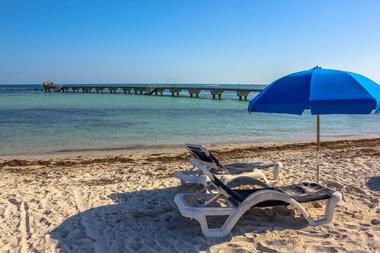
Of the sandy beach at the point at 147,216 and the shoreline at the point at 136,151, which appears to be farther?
the shoreline at the point at 136,151

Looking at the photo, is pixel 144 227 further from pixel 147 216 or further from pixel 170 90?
pixel 170 90

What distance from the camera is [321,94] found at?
14.3ft

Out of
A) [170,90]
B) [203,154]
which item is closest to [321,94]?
[203,154]

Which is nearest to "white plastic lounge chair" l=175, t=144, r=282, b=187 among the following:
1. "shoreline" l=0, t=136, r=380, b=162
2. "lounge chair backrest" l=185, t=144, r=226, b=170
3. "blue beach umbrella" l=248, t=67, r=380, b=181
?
"lounge chair backrest" l=185, t=144, r=226, b=170

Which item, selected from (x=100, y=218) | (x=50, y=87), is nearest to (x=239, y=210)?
(x=100, y=218)

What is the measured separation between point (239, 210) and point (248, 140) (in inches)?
421

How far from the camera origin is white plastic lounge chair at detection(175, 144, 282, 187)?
5.67 metres

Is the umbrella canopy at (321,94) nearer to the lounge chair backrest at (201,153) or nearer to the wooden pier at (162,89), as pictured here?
the lounge chair backrest at (201,153)

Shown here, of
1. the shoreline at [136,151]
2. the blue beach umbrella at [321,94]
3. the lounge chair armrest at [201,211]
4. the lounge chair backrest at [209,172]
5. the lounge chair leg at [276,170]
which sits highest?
the blue beach umbrella at [321,94]

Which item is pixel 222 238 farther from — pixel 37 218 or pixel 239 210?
pixel 37 218

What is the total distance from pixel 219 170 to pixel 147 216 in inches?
64.2

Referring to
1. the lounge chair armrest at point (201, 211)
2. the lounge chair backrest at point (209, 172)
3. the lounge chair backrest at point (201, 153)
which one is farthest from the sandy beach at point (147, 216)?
the lounge chair backrest at point (201, 153)

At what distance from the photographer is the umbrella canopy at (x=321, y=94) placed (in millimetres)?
4266

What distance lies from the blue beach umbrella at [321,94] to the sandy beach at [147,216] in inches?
51.5
